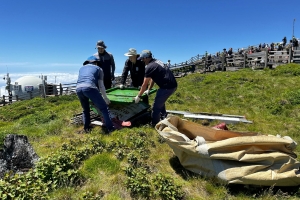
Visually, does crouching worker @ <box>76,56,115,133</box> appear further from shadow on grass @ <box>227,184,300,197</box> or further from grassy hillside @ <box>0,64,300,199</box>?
shadow on grass @ <box>227,184,300,197</box>

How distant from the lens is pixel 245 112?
Result: 834 centimetres

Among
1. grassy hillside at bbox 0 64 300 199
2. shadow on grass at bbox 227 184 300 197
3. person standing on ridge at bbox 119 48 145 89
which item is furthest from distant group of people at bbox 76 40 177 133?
shadow on grass at bbox 227 184 300 197

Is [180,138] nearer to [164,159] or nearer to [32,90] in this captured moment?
[164,159]

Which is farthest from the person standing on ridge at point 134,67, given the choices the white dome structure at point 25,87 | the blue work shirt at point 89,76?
the white dome structure at point 25,87

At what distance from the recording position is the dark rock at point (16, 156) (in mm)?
4102

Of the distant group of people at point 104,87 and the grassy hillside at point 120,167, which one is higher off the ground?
the distant group of people at point 104,87

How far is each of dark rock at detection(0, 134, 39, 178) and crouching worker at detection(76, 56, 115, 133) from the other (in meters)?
1.74

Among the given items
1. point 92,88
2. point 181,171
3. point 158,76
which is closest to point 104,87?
point 92,88

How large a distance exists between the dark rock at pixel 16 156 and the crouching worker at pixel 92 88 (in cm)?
174

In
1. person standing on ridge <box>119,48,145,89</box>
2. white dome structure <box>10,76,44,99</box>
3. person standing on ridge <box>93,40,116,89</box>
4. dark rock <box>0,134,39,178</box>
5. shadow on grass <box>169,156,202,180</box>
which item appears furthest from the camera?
white dome structure <box>10,76,44,99</box>

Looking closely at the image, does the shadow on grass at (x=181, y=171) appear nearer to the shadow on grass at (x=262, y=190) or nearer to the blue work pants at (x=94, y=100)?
the shadow on grass at (x=262, y=190)

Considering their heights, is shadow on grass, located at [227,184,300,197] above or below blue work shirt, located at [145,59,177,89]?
below

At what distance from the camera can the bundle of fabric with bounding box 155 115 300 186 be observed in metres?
3.19

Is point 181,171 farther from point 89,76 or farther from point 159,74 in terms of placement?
point 89,76
